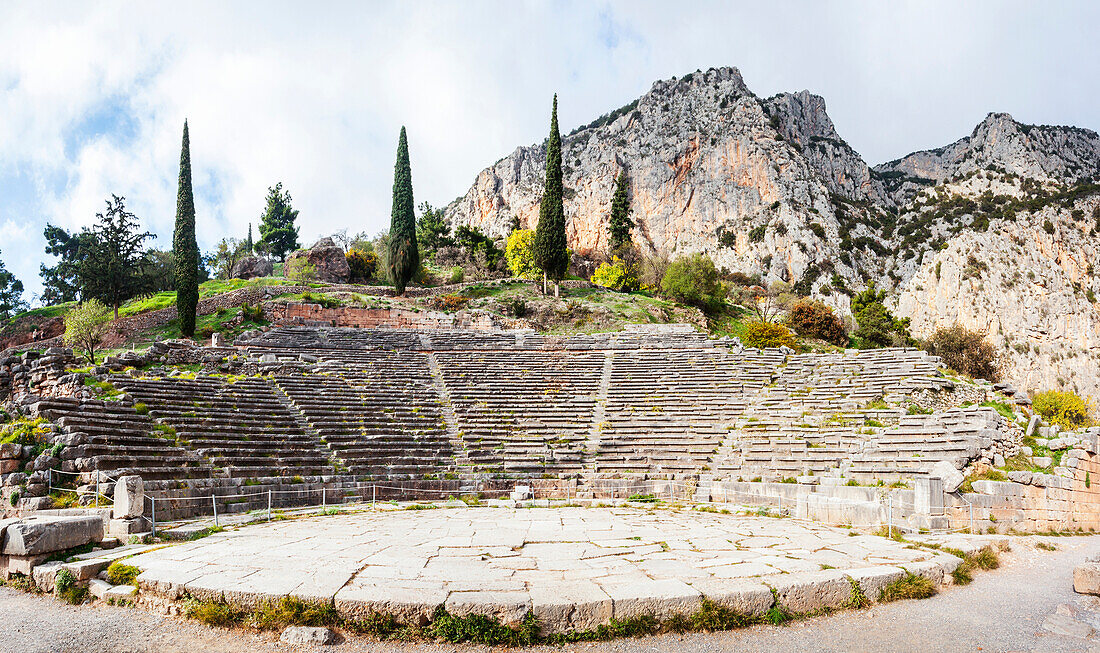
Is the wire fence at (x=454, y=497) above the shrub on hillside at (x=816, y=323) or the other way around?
the other way around

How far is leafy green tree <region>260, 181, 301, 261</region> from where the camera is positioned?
2549 inches

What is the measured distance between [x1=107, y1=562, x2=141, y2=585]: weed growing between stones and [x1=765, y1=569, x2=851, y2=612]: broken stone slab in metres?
6.86

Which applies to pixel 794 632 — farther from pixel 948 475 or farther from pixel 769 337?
pixel 769 337

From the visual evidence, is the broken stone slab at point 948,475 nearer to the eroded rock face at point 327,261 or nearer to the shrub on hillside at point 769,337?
the shrub on hillside at point 769,337

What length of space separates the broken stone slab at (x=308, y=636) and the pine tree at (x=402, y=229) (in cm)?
3562

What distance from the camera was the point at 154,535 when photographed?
354 inches

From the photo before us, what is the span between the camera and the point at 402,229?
1578 inches

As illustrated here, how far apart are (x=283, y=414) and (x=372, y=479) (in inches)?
178

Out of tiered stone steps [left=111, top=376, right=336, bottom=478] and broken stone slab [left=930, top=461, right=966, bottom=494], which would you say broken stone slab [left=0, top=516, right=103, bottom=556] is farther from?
broken stone slab [left=930, top=461, right=966, bottom=494]

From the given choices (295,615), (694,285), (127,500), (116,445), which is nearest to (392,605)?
(295,615)

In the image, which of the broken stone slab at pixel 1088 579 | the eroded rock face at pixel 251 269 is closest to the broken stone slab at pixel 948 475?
the broken stone slab at pixel 1088 579

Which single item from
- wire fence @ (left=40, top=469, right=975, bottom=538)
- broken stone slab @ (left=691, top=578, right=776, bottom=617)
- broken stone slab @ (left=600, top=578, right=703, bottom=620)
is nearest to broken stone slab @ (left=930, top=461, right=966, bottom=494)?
wire fence @ (left=40, top=469, right=975, bottom=538)

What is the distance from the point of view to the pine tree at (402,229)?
128ft

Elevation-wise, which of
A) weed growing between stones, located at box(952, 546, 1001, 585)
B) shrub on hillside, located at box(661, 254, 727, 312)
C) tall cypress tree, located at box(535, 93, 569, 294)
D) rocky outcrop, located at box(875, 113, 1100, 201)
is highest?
rocky outcrop, located at box(875, 113, 1100, 201)
